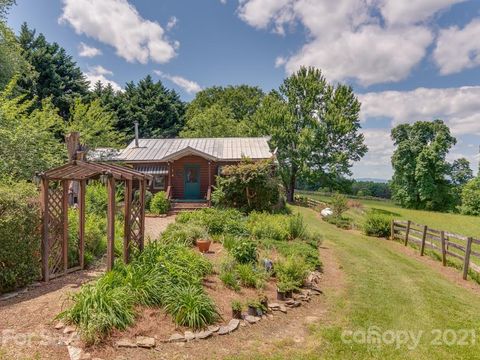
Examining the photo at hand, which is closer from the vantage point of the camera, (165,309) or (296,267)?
(165,309)

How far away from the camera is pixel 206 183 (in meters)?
19.6

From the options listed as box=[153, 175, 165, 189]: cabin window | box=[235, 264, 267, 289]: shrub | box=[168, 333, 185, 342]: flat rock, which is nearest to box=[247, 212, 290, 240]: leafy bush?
box=[235, 264, 267, 289]: shrub

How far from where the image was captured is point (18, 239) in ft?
19.1

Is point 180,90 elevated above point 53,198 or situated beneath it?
elevated above

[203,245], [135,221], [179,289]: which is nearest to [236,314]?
[179,289]

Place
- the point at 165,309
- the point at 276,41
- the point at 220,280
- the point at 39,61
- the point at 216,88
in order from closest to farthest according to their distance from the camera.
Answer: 1. the point at 165,309
2. the point at 220,280
3. the point at 276,41
4. the point at 39,61
5. the point at 216,88

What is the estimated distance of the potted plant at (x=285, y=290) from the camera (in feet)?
20.8

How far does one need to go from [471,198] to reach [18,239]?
3978cm

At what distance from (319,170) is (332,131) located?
3.76 metres

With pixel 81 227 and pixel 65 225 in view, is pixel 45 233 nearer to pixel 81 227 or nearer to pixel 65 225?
pixel 65 225

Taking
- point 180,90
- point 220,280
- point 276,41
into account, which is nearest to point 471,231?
point 276,41

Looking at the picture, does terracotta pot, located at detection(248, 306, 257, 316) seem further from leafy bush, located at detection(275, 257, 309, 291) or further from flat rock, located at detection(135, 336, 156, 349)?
flat rock, located at detection(135, 336, 156, 349)

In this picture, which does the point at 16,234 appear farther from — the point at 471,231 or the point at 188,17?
the point at 471,231

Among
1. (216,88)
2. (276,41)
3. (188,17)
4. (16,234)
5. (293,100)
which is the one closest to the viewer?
(16,234)
